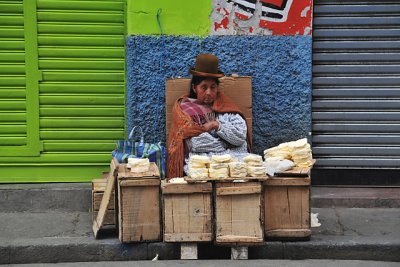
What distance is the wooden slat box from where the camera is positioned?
5.23m

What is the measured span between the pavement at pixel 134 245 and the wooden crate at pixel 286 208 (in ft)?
0.34

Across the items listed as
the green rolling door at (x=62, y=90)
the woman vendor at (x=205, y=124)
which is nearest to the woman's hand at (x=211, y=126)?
the woman vendor at (x=205, y=124)

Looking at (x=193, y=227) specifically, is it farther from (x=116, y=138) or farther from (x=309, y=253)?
(x=116, y=138)

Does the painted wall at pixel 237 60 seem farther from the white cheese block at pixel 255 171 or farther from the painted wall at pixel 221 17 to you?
the white cheese block at pixel 255 171

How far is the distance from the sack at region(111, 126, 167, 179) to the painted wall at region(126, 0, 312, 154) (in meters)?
0.54

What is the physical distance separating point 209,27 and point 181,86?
0.69 m

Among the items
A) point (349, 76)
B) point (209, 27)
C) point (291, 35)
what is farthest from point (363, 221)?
point (209, 27)

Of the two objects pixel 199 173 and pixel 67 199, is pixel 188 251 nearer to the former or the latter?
pixel 199 173

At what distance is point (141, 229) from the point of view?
17.4 feet

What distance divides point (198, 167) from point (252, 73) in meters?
1.66

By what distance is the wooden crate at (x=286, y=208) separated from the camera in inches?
210

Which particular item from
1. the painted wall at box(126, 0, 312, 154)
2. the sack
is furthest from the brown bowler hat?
the sack

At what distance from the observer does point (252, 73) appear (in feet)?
21.5

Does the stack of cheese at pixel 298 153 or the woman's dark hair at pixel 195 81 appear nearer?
the stack of cheese at pixel 298 153
